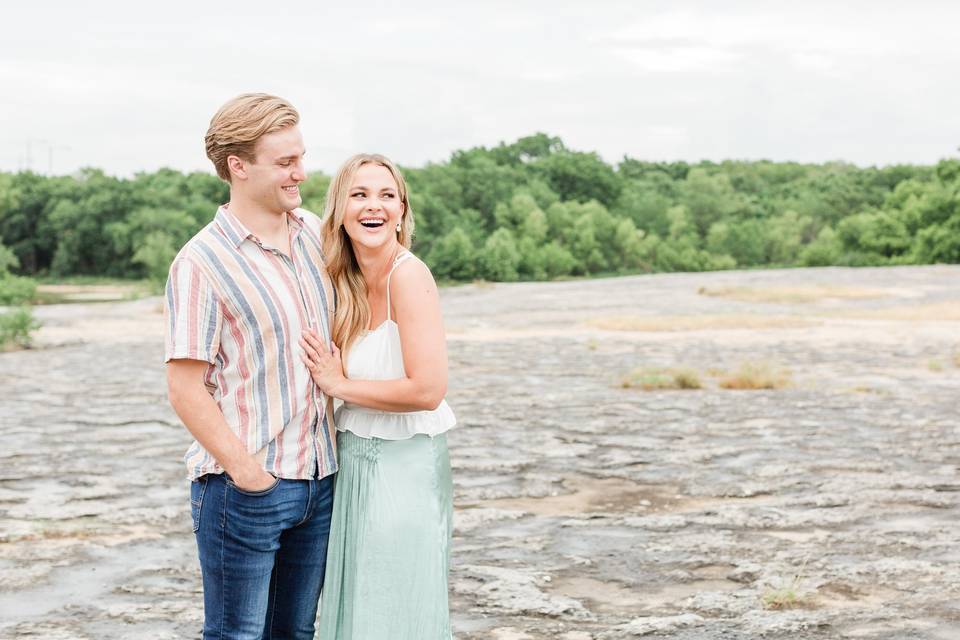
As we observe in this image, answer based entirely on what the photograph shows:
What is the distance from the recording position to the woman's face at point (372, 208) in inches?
116

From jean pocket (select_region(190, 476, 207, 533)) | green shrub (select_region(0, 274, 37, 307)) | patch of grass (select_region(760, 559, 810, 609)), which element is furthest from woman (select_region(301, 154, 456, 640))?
green shrub (select_region(0, 274, 37, 307))

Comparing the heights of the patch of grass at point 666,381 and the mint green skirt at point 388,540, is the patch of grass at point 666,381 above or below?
below

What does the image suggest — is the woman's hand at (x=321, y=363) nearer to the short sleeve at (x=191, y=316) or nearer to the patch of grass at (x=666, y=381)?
the short sleeve at (x=191, y=316)

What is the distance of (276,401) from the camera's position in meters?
2.79

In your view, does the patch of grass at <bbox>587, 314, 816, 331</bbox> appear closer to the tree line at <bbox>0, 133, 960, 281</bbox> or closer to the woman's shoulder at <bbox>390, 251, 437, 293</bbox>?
the woman's shoulder at <bbox>390, 251, 437, 293</bbox>

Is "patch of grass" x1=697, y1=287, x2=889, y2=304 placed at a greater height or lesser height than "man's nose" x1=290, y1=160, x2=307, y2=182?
lesser

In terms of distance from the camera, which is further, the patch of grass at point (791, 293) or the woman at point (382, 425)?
the patch of grass at point (791, 293)

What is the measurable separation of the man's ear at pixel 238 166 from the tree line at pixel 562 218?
1665 inches

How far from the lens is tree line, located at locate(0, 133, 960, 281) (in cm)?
5162

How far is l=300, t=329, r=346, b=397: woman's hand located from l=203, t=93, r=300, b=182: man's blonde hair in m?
0.45

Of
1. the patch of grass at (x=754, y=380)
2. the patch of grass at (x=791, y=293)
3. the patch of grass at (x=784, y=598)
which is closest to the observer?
the patch of grass at (x=784, y=598)

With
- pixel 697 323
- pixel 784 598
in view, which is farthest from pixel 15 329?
pixel 784 598

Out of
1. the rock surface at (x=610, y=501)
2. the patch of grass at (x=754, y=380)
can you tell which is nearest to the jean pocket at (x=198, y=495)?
the rock surface at (x=610, y=501)

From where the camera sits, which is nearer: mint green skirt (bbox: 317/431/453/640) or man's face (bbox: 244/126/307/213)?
man's face (bbox: 244/126/307/213)
